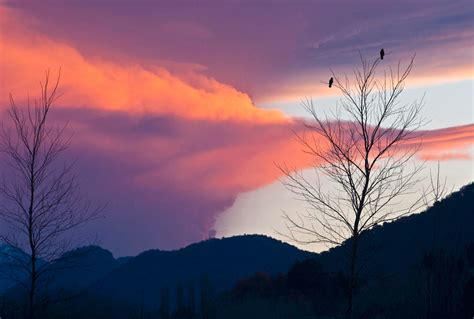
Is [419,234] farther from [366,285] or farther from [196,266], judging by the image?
[196,266]

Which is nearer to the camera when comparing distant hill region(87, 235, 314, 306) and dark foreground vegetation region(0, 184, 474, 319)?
dark foreground vegetation region(0, 184, 474, 319)

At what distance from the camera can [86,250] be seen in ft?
52.1

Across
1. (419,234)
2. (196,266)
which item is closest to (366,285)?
(419,234)

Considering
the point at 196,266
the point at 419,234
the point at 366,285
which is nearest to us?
the point at 366,285

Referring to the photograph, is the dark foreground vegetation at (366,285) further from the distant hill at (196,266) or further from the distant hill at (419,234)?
the distant hill at (196,266)

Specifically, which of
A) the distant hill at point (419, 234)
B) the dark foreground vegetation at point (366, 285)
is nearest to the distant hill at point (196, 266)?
the dark foreground vegetation at point (366, 285)

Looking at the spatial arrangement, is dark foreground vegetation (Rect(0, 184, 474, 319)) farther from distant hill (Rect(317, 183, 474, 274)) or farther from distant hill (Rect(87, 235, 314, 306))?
distant hill (Rect(87, 235, 314, 306))

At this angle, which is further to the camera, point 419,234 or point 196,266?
point 196,266

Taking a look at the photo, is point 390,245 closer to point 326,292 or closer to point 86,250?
point 326,292

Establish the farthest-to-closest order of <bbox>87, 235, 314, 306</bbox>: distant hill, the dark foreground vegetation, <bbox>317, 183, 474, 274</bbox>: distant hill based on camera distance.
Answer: <bbox>87, 235, 314, 306</bbox>: distant hill
<bbox>317, 183, 474, 274</bbox>: distant hill
the dark foreground vegetation

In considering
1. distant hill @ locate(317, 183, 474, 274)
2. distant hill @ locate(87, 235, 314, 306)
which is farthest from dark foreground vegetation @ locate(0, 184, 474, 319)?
distant hill @ locate(87, 235, 314, 306)

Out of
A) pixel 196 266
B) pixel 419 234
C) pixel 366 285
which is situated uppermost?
Answer: pixel 196 266

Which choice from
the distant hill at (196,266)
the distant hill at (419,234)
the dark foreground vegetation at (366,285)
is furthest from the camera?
the distant hill at (196,266)

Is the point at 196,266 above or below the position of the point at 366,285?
above
